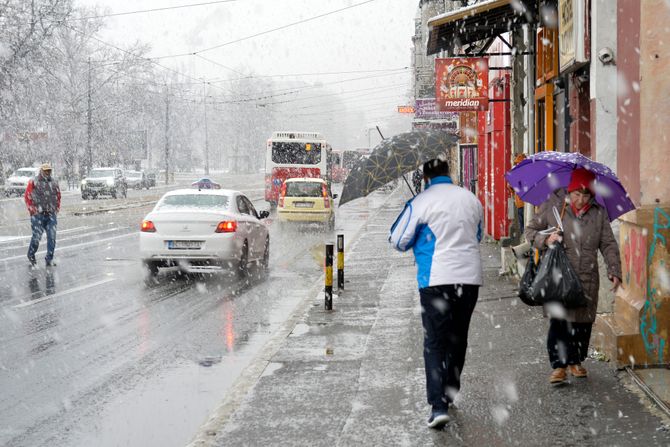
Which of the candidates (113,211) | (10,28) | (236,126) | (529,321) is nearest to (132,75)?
(10,28)

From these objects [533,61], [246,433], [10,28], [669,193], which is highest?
[10,28]

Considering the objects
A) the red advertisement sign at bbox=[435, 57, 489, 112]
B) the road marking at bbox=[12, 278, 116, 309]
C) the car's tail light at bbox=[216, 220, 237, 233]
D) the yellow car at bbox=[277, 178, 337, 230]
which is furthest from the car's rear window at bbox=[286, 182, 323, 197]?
the road marking at bbox=[12, 278, 116, 309]

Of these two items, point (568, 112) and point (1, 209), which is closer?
point (568, 112)

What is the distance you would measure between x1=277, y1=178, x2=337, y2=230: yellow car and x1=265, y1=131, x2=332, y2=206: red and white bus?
Answer: 39.6 ft

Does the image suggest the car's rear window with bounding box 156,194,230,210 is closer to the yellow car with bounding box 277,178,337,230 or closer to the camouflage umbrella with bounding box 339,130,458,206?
the camouflage umbrella with bounding box 339,130,458,206

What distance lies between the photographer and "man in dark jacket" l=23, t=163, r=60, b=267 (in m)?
17.3

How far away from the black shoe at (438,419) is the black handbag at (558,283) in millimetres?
1213

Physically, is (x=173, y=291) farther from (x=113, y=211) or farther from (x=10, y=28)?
(x=10, y=28)

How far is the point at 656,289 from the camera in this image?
7199mm

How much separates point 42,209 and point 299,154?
26003 mm

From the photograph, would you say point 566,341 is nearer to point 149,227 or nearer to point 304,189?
point 149,227

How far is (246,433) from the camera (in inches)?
242

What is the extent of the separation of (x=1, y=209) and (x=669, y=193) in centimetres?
3835

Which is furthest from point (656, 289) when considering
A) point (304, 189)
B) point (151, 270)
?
point (304, 189)
